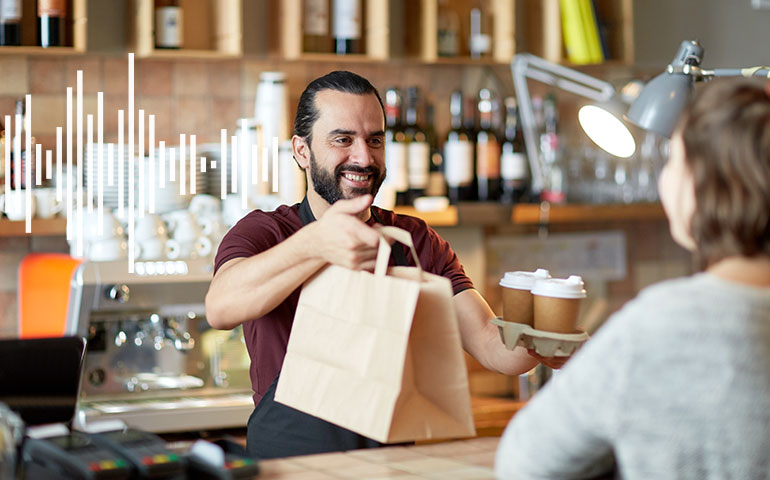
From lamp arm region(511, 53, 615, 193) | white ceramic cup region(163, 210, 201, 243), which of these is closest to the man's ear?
white ceramic cup region(163, 210, 201, 243)

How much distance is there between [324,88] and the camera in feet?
6.24

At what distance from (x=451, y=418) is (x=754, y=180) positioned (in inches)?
24.4

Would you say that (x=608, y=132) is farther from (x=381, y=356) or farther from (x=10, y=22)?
(x=10, y=22)

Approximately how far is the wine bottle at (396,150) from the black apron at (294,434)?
1464mm

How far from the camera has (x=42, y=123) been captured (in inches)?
118

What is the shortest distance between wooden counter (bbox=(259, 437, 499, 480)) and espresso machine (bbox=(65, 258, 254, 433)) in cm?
132

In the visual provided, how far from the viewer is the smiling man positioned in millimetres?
1612

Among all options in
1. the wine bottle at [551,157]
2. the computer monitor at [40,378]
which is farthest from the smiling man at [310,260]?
the wine bottle at [551,157]

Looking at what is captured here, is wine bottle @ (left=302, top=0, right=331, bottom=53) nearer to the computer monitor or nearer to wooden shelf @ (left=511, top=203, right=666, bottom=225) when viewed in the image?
wooden shelf @ (left=511, top=203, right=666, bottom=225)

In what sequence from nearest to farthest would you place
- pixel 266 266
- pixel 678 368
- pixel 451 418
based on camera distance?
pixel 678 368 < pixel 451 418 < pixel 266 266

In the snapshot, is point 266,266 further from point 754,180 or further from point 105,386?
point 105,386

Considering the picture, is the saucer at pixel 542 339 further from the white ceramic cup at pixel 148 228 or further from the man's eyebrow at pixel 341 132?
the white ceramic cup at pixel 148 228

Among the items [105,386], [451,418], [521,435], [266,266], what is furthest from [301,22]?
[521,435]

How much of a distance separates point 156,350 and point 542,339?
1532 millimetres
